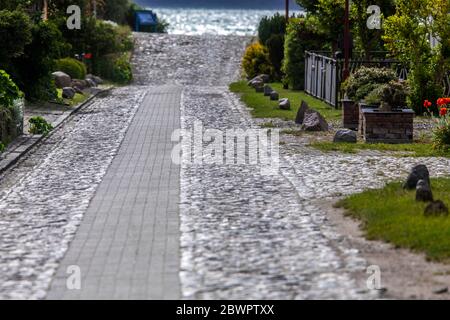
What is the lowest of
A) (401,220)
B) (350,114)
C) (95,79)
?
Result: (95,79)

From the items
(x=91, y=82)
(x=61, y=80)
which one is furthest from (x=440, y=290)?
(x=91, y=82)

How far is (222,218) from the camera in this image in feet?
39.6

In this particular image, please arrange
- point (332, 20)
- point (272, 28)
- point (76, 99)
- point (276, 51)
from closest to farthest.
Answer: point (76, 99), point (332, 20), point (276, 51), point (272, 28)

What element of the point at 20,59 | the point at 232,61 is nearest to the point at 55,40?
the point at 20,59

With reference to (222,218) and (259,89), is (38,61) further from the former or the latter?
(222,218)

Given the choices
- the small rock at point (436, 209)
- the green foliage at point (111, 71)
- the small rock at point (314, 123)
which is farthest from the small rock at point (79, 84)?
the small rock at point (436, 209)

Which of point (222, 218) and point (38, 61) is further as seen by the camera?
point (38, 61)

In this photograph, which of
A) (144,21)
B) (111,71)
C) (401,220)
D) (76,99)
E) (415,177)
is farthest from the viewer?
(144,21)

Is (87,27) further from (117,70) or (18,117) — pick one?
(18,117)

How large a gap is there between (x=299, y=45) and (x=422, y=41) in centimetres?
1297

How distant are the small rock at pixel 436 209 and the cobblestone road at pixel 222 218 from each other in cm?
110

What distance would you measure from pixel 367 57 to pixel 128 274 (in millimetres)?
Result: 24614

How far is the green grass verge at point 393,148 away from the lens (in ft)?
60.6

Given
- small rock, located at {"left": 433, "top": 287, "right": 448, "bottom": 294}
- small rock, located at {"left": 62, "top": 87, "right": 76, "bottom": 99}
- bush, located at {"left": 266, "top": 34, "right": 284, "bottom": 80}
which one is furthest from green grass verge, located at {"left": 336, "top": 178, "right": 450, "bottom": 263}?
bush, located at {"left": 266, "top": 34, "right": 284, "bottom": 80}
